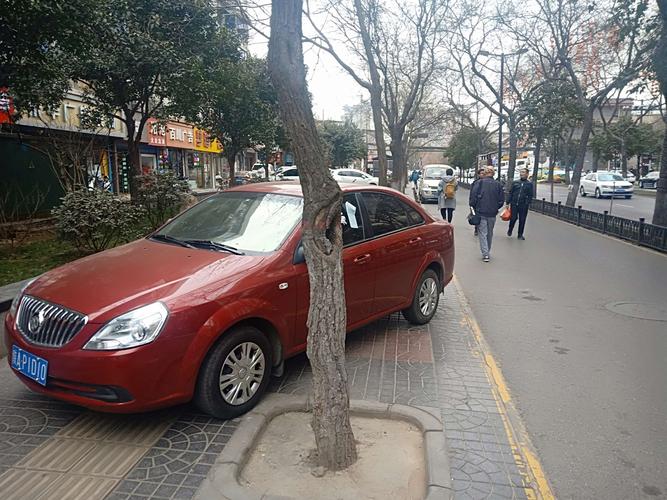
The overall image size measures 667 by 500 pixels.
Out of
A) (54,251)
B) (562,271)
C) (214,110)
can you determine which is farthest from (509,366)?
(214,110)

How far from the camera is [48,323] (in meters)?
3.45

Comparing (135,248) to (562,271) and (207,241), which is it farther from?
(562,271)

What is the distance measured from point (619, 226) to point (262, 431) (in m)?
13.1

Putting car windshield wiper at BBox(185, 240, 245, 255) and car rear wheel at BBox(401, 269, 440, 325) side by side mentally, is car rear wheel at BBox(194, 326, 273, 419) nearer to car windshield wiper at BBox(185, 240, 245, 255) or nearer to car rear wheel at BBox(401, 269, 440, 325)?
car windshield wiper at BBox(185, 240, 245, 255)

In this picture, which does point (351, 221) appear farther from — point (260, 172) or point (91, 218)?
point (260, 172)

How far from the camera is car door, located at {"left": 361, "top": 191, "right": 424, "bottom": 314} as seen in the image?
205 inches

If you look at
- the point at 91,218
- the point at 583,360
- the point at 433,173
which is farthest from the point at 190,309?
the point at 433,173

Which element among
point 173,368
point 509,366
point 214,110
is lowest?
point 509,366

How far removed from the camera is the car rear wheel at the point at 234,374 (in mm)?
3543

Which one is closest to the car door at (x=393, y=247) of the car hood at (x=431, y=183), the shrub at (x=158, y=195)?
the shrub at (x=158, y=195)

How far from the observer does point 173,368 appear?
3338 millimetres

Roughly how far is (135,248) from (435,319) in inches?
142

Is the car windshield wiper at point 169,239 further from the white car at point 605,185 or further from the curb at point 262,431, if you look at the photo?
the white car at point 605,185

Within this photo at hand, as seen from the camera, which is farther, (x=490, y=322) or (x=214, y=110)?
(x=214, y=110)
